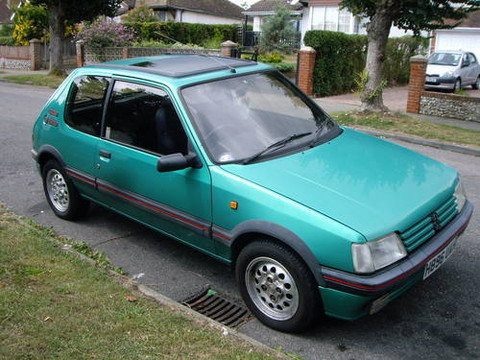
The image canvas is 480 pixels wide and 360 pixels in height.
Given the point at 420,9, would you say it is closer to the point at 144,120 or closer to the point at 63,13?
the point at 144,120

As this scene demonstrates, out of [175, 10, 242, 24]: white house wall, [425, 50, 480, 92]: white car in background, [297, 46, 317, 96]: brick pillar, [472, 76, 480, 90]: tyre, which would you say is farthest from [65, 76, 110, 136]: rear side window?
[175, 10, 242, 24]: white house wall

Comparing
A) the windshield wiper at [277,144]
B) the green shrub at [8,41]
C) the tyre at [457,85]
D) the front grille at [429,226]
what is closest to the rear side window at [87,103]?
the windshield wiper at [277,144]

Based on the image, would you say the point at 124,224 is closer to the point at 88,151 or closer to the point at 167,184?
the point at 88,151

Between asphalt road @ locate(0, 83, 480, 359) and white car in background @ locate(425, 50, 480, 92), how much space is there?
47.5 feet

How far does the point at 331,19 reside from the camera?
109 feet

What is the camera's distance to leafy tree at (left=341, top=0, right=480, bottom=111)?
1174 cm

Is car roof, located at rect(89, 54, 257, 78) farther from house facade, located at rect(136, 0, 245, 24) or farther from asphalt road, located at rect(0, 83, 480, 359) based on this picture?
house facade, located at rect(136, 0, 245, 24)

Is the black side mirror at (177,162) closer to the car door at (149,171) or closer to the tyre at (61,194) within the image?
the car door at (149,171)

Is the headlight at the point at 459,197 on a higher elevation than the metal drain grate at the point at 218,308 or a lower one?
higher

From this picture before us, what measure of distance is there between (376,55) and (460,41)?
61.9ft

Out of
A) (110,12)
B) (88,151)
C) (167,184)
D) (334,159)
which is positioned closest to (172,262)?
(167,184)

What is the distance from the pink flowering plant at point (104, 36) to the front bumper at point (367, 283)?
924 inches

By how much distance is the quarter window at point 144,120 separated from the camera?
14.1 ft

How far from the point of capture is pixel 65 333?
337 centimetres
